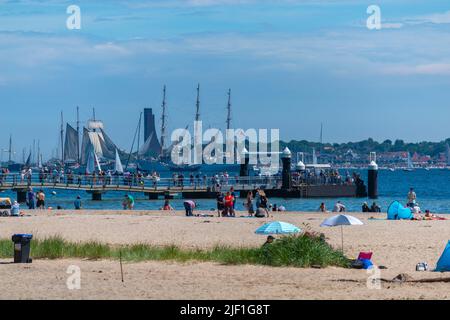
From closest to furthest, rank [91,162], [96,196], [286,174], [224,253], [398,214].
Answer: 1. [224,253]
2. [398,214]
3. [96,196]
4. [286,174]
5. [91,162]

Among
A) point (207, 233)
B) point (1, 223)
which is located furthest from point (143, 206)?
point (207, 233)

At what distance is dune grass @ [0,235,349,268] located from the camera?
20.6 metres

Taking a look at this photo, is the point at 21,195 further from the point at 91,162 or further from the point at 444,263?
the point at 444,263

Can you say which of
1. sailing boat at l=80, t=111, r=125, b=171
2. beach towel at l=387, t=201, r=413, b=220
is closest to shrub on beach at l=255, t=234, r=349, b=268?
beach towel at l=387, t=201, r=413, b=220

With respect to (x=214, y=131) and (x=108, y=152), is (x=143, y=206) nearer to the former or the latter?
(x=108, y=152)

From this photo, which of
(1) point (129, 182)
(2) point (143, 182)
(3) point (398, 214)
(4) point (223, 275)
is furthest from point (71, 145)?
(4) point (223, 275)

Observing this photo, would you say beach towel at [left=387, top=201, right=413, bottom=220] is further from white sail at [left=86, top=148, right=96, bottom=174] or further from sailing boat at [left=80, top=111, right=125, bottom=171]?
sailing boat at [left=80, top=111, right=125, bottom=171]

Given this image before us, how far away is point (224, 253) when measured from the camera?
71.1 feet
